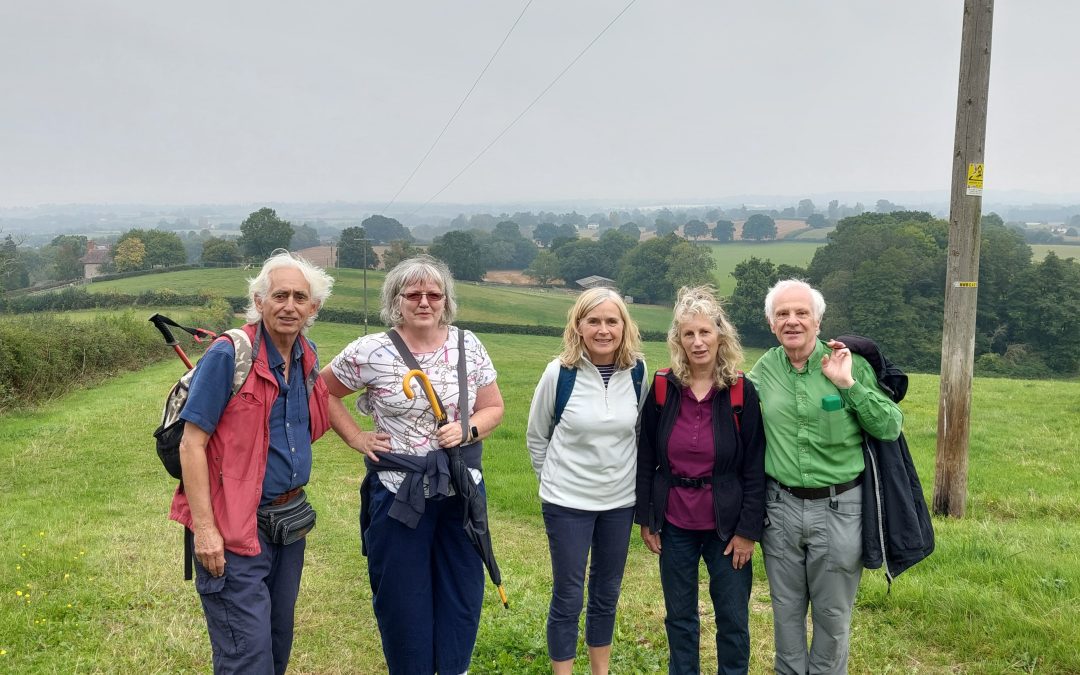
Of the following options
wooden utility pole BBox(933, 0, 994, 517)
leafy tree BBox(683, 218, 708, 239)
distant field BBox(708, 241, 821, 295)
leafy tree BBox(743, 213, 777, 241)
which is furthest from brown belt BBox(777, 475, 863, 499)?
leafy tree BBox(683, 218, 708, 239)

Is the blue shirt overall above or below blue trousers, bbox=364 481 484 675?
above

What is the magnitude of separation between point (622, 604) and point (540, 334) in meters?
53.1

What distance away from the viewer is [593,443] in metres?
3.95

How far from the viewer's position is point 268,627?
3.34 meters

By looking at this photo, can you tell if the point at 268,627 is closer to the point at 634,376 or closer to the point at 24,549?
the point at 634,376

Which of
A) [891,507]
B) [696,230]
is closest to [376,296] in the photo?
[891,507]

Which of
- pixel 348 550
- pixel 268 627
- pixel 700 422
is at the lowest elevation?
pixel 348 550

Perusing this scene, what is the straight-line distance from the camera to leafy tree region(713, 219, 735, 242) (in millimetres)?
126438

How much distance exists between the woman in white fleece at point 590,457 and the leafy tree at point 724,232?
125687 mm

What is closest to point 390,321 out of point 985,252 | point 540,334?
point 540,334

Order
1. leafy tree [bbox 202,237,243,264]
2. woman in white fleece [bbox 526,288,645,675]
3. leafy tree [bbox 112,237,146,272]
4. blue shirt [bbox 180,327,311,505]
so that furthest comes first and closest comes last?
→ leafy tree [bbox 202,237,243,264] → leafy tree [bbox 112,237,146,272] → woman in white fleece [bbox 526,288,645,675] → blue shirt [bbox 180,327,311,505]

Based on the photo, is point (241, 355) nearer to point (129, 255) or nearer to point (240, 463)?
point (240, 463)

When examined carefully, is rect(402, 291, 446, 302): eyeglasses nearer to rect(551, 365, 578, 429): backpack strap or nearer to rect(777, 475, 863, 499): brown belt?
rect(551, 365, 578, 429): backpack strap

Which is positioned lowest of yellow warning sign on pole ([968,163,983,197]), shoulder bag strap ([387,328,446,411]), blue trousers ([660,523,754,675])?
blue trousers ([660,523,754,675])
